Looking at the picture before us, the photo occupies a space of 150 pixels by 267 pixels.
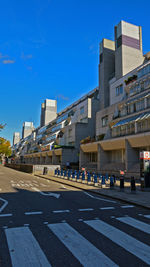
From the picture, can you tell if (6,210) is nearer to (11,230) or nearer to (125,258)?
(11,230)

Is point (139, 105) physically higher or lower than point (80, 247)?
higher

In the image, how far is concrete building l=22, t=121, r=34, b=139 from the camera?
146000 millimetres

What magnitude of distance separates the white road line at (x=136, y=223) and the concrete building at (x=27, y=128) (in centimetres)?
14357

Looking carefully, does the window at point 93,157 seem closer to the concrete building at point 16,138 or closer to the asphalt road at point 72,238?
the asphalt road at point 72,238

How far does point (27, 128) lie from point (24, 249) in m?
148

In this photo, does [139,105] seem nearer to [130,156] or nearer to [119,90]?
[130,156]

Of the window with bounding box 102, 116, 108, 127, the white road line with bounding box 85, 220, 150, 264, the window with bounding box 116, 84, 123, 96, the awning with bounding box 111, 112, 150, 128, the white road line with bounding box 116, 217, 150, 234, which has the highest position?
the window with bounding box 116, 84, 123, 96

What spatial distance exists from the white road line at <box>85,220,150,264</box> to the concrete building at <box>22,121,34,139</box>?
14423 centimetres

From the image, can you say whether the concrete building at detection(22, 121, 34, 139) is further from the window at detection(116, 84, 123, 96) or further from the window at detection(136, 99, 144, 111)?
the window at detection(136, 99, 144, 111)

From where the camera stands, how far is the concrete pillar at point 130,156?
85.8 feet

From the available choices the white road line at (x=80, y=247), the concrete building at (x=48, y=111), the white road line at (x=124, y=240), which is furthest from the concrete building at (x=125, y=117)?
the concrete building at (x=48, y=111)

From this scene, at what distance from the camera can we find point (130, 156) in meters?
26.4

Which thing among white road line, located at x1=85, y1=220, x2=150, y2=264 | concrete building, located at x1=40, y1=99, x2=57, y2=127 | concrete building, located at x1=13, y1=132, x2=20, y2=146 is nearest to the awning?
white road line, located at x1=85, y1=220, x2=150, y2=264

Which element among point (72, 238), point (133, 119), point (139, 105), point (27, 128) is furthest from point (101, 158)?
point (27, 128)
